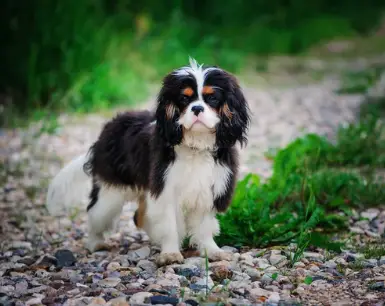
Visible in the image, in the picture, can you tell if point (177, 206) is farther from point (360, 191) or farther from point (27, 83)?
point (27, 83)

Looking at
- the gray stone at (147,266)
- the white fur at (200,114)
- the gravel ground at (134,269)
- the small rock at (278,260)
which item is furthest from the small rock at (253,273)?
the white fur at (200,114)

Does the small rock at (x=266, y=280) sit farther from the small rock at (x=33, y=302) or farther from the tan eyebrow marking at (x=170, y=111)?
the small rock at (x=33, y=302)

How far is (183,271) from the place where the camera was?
3.85m

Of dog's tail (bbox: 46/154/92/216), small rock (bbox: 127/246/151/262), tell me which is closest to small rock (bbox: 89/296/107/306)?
small rock (bbox: 127/246/151/262)

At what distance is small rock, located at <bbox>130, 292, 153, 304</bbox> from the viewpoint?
11.0 feet

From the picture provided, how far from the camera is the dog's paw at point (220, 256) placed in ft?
13.4

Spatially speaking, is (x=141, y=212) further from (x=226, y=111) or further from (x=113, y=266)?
(x=226, y=111)

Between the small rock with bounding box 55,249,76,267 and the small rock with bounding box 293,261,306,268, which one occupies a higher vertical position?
the small rock with bounding box 293,261,306,268

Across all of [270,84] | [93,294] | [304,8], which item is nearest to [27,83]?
[270,84]

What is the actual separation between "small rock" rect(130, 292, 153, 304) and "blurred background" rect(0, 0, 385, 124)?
160 inches

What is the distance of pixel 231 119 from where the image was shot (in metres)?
3.98

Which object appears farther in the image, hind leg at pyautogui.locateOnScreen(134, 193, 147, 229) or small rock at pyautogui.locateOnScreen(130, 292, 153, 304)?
hind leg at pyautogui.locateOnScreen(134, 193, 147, 229)

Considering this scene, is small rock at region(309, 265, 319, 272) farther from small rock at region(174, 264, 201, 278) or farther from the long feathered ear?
the long feathered ear

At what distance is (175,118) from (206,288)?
96 centimetres
